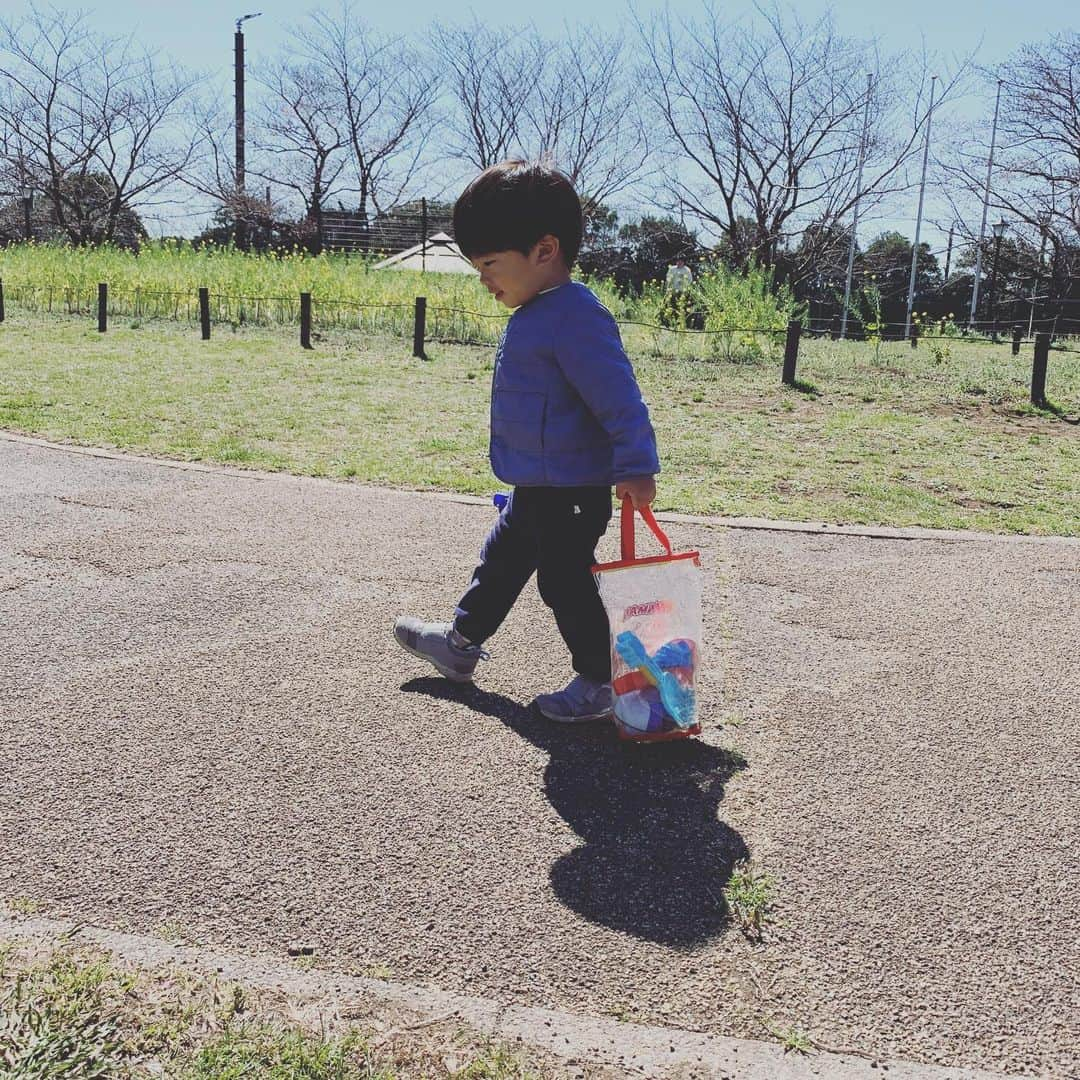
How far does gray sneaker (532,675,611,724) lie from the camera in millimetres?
2684

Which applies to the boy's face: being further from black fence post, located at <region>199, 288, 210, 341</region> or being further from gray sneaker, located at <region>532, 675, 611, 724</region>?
black fence post, located at <region>199, 288, 210, 341</region>

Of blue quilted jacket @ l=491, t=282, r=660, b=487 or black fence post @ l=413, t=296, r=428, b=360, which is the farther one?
black fence post @ l=413, t=296, r=428, b=360

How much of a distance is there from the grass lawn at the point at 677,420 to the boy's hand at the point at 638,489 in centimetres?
271

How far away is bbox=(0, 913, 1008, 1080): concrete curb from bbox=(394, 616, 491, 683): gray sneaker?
1.23m

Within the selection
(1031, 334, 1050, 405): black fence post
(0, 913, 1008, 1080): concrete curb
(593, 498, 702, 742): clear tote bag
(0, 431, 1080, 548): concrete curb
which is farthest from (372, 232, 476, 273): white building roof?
(0, 913, 1008, 1080): concrete curb

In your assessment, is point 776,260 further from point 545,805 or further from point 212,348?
point 545,805

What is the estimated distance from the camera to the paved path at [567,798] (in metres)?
1.73

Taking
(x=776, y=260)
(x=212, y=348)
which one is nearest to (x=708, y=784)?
(x=212, y=348)

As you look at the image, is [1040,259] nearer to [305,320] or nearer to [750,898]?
[305,320]

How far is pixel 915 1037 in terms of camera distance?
160 centimetres

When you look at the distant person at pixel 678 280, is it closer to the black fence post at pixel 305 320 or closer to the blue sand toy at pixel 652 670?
the black fence post at pixel 305 320

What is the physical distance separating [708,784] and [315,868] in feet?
2.91

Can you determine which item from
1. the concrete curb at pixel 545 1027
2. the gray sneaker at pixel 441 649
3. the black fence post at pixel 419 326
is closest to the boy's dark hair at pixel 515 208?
the gray sneaker at pixel 441 649

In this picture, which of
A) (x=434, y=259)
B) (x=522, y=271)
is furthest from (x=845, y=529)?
(x=434, y=259)
